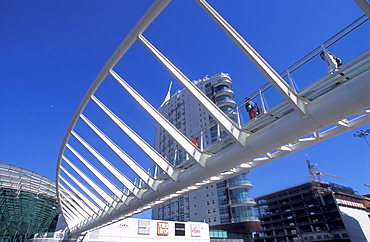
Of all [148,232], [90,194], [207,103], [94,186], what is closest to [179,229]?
[148,232]

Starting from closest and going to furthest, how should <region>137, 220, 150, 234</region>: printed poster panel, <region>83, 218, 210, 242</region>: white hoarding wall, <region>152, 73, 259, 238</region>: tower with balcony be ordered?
1. <region>83, 218, 210, 242</region>: white hoarding wall
2. <region>137, 220, 150, 234</region>: printed poster panel
3. <region>152, 73, 259, 238</region>: tower with balcony

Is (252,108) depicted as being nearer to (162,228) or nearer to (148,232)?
(148,232)

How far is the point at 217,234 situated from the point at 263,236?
4937cm

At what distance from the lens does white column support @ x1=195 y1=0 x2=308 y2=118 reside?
5.98 metres

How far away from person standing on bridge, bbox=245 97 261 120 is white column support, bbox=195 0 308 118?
164cm

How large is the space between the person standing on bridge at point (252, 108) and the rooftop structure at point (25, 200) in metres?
36.7

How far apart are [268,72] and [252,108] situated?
2188 millimetres

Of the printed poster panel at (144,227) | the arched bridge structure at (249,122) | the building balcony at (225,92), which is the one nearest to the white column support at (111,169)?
the arched bridge structure at (249,122)

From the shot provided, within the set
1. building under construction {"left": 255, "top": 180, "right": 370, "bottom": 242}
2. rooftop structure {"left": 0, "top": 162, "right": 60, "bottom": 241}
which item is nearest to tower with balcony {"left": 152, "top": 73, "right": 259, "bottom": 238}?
rooftop structure {"left": 0, "top": 162, "right": 60, "bottom": 241}

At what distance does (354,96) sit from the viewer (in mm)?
5176

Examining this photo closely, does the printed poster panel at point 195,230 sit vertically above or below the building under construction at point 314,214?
below

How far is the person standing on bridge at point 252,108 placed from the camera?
7.87 m

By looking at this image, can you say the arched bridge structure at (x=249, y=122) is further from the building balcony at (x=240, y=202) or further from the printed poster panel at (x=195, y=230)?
the building balcony at (x=240, y=202)

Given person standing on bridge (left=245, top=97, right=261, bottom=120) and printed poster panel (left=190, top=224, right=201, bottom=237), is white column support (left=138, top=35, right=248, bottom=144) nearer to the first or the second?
person standing on bridge (left=245, top=97, right=261, bottom=120)
